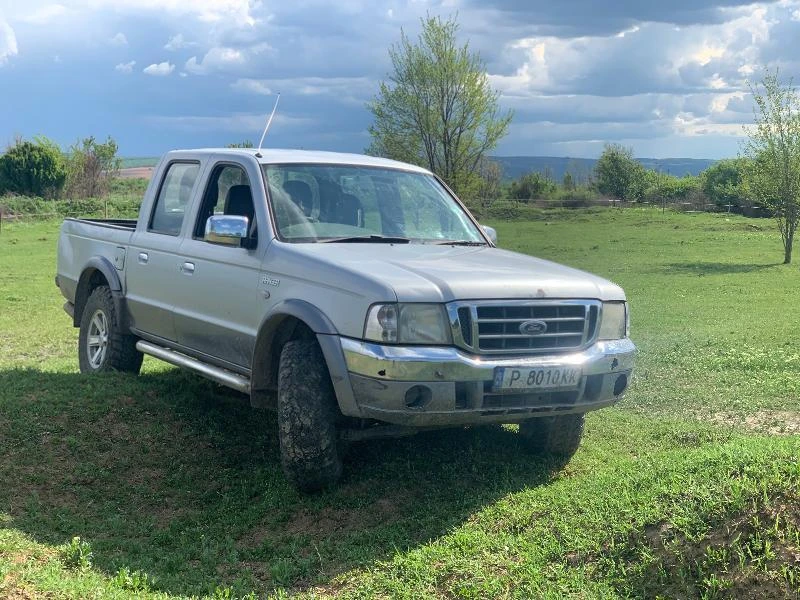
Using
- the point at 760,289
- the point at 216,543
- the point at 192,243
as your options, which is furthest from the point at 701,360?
the point at 760,289

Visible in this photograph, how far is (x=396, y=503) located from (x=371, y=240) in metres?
1.74

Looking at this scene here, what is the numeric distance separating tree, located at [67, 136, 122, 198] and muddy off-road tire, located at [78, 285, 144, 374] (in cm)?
5521

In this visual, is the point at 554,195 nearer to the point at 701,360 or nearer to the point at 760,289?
the point at 760,289

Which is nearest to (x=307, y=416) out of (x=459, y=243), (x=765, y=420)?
(x=459, y=243)

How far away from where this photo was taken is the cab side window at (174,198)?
23.1 feet

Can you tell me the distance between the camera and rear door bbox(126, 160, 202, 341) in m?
6.88

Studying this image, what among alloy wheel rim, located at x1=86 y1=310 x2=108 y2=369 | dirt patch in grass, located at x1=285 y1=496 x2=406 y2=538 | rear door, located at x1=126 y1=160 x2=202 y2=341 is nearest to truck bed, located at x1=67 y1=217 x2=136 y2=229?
alloy wheel rim, located at x1=86 y1=310 x2=108 y2=369

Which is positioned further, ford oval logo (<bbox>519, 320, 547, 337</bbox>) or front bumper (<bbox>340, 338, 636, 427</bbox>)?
ford oval logo (<bbox>519, 320, 547, 337</bbox>)

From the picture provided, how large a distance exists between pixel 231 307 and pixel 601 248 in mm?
26628

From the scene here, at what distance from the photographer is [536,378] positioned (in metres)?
4.95

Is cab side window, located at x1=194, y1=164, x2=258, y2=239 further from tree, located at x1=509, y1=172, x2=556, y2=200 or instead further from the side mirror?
tree, located at x1=509, y1=172, x2=556, y2=200

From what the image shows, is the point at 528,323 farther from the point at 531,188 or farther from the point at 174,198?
the point at 531,188

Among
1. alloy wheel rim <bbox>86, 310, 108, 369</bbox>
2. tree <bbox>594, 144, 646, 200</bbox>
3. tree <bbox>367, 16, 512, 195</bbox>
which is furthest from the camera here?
tree <bbox>594, 144, 646, 200</bbox>

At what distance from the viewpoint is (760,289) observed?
64.1ft
